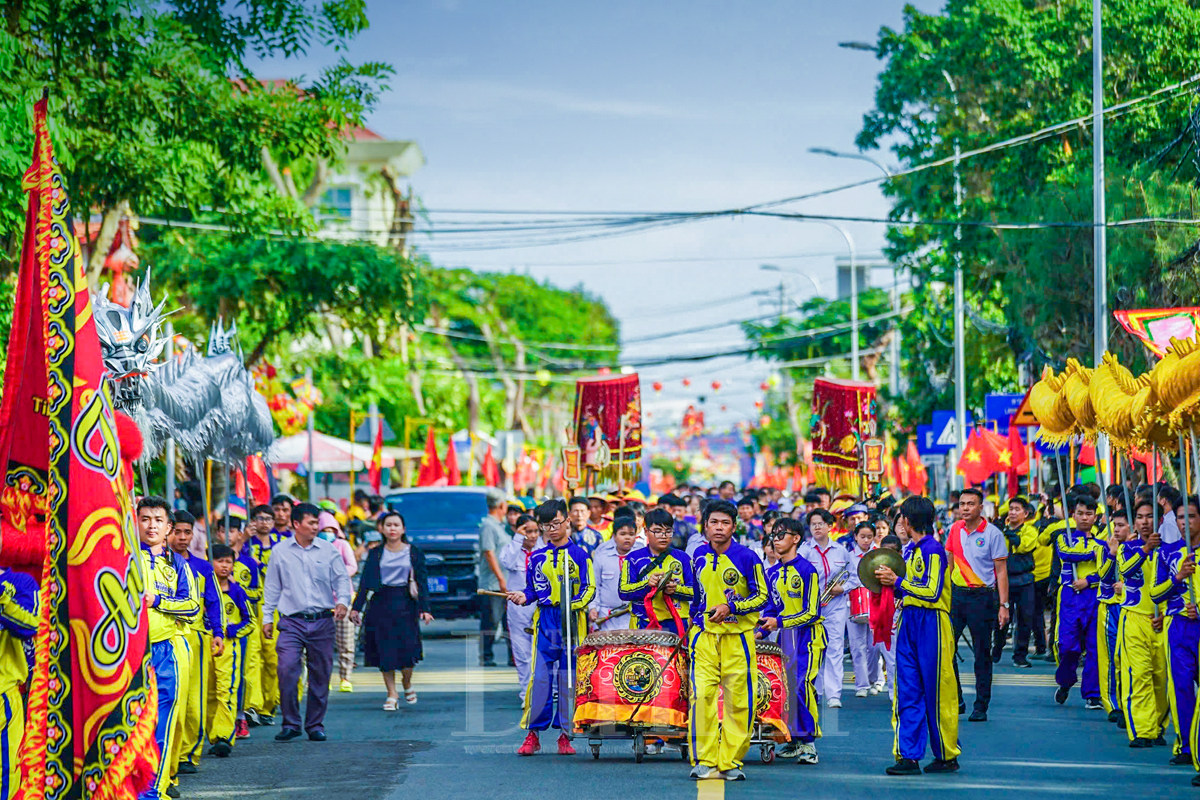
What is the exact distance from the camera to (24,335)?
6.33m

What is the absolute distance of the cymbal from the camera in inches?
446

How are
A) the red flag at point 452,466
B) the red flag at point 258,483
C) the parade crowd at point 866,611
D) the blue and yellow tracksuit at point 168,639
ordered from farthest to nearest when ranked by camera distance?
the red flag at point 452,466 < the red flag at point 258,483 < the parade crowd at point 866,611 < the blue and yellow tracksuit at point 168,639

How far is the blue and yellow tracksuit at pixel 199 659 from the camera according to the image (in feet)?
37.1

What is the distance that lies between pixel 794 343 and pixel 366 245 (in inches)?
1568

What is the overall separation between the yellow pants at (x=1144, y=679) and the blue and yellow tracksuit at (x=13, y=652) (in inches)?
318

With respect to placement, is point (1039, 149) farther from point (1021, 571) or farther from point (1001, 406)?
point (1021, 571)

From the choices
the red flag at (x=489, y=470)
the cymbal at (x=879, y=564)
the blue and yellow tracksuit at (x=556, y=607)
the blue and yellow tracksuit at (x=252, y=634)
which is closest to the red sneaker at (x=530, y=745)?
the blue and yellow tracksuit at (x=556, y=607)

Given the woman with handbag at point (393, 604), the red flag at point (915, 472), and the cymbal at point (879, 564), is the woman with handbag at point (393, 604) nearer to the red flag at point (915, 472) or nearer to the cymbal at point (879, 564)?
the cymbal at point (879, 564)

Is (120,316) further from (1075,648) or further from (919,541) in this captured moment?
(1075,648)

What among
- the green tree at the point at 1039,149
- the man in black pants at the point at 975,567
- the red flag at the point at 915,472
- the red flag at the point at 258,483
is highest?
the green tree at the point at 1039,149

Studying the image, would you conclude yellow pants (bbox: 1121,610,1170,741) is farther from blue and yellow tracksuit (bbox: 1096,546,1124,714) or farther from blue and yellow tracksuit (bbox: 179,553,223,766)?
blue and yellow tracksuit (bbox: 179,553,223,766)

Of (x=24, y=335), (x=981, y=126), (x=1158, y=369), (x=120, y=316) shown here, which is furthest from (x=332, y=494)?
(x=24, y=335)

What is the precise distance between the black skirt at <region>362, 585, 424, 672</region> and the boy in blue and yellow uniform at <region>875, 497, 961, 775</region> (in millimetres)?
5642

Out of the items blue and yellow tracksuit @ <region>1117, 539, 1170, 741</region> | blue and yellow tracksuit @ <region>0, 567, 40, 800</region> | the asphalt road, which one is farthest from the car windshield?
blue and yellow tracksuit @ <region>0, 567, 40, 800</region>
